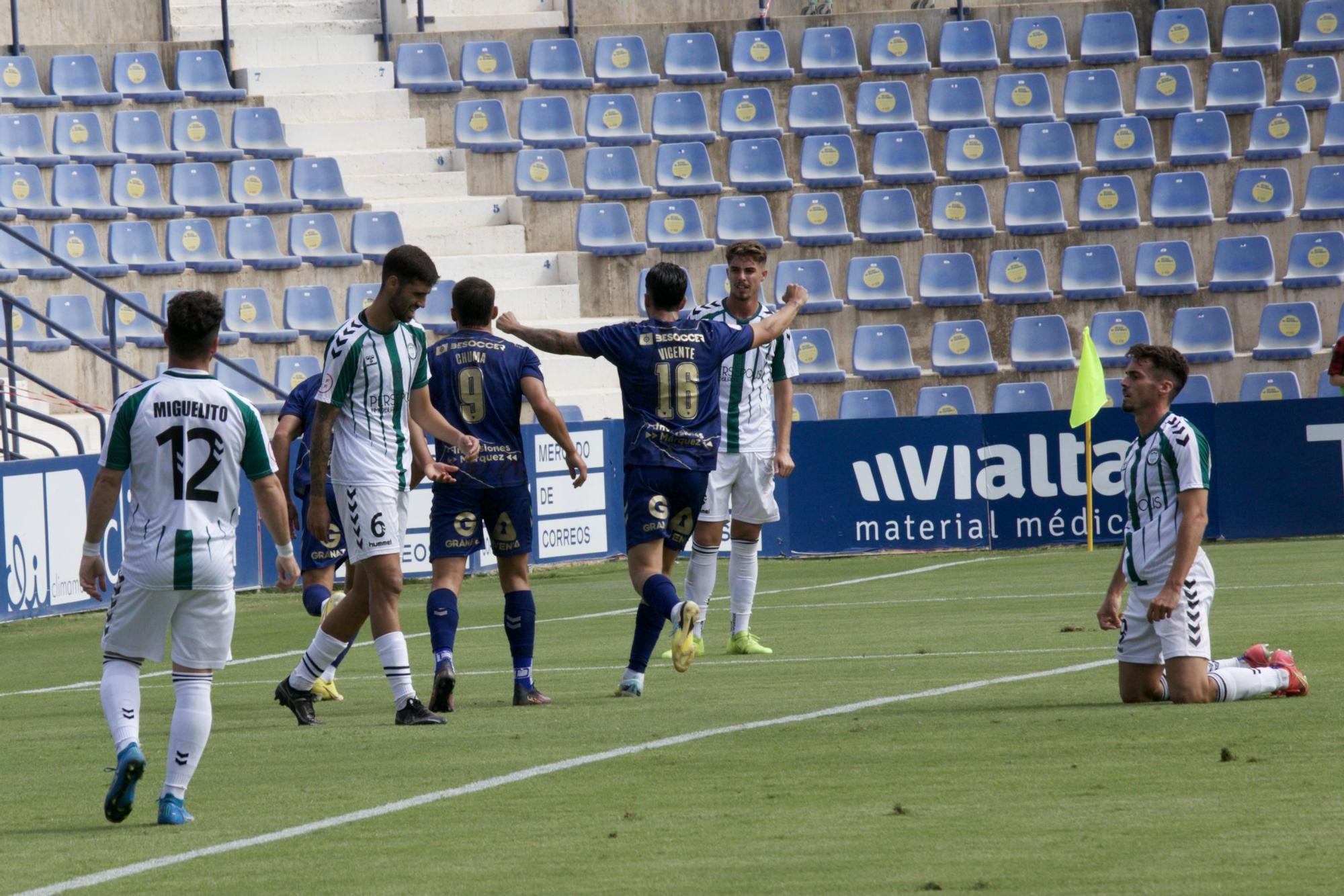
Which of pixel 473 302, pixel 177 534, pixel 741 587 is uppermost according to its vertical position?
pixel 473 302

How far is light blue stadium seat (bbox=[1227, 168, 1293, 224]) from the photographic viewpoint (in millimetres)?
24875

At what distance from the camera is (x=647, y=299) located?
9.74 metres

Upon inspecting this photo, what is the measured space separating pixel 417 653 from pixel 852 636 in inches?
114

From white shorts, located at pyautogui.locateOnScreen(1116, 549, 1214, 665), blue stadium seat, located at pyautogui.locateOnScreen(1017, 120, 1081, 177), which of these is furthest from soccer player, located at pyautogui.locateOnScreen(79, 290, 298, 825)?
blue stadium seat, located at pyautogui.locateOnScreen(1017, 120, 1081, 177)

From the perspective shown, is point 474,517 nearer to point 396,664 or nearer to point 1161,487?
point 396,664

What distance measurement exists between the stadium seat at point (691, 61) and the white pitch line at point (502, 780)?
17.6 meters

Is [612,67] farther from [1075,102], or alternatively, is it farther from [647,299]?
[647,299]

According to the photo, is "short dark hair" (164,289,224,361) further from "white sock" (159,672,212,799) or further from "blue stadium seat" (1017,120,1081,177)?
"blue stadium seat" (1017,120,1081,177)

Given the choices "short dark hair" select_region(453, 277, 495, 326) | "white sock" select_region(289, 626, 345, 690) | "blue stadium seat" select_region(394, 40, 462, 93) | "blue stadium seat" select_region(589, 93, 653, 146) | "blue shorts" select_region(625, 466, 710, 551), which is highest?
"blue stadium seat" select_region(394, 40, 462, 93)

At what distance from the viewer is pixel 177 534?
6.39 meters

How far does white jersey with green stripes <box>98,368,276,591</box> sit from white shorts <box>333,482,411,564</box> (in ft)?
7.08

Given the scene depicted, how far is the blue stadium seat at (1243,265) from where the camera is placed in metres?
24.4

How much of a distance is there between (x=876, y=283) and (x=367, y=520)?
16498 mm

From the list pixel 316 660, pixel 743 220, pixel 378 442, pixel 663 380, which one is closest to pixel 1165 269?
pixel 743 220
